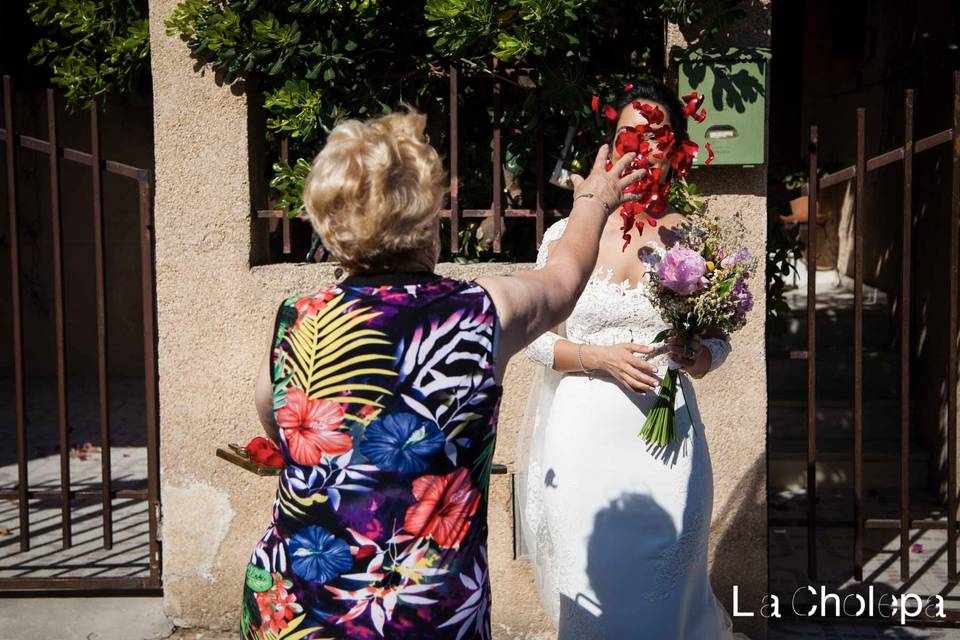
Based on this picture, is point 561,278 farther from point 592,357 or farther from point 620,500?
point 620,500

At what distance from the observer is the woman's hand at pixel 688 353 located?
326cm

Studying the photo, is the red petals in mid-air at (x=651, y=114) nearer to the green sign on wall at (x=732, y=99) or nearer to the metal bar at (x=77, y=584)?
the green sign on wall at (x=732, y=99)

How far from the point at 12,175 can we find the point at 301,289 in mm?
A: 1243

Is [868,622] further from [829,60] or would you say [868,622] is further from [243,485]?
[829,60]

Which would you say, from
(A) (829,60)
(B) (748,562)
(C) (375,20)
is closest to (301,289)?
(C) (375,20)

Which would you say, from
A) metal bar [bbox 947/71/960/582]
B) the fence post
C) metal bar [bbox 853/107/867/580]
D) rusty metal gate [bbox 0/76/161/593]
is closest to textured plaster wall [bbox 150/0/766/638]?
A: rusty metal gate [bbox 0/76/161/593]

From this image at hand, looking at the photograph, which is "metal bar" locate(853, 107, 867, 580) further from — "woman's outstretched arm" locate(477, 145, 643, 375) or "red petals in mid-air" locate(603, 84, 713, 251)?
"woman's outstretched arm" locate(477, 145, 643, 375)

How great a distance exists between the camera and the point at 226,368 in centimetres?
430

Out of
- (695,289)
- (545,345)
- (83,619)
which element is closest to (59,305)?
(83,619)

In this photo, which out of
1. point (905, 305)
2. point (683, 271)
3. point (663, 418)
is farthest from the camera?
point (905, 305)

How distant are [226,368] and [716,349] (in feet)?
6.39

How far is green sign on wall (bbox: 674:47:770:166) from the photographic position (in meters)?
4.02

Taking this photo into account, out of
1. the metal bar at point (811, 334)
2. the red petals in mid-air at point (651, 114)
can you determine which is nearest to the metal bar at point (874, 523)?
the metal bar at point (811, 334)

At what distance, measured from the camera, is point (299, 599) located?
2.10 metres
